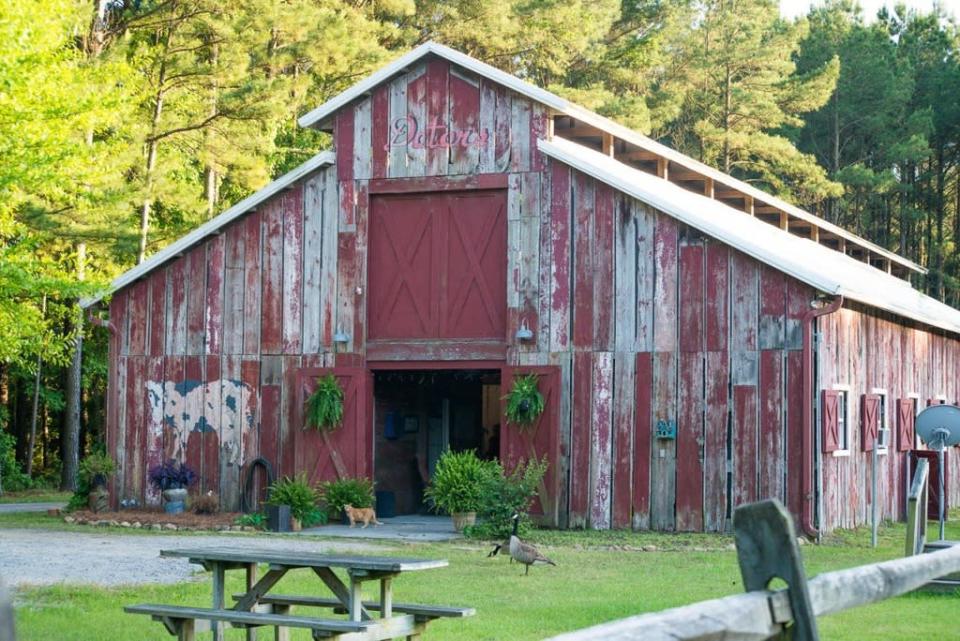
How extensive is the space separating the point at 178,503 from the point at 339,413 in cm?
308

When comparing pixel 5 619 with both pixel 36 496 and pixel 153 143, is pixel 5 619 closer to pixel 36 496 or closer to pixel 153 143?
pixel 153 143

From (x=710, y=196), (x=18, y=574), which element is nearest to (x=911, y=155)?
(x=710, y=196)

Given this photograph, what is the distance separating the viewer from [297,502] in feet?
69.2

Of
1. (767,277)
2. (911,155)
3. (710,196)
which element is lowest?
(767,277)

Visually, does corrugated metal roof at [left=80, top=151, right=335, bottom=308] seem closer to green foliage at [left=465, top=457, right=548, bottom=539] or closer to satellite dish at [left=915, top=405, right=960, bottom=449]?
green foliage at [left=465, top=457, right=548, bottom=539]

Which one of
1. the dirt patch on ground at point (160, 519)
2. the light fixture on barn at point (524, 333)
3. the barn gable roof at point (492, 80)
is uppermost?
the barn gable roof at point (492, 80)

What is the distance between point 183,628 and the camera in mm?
9266

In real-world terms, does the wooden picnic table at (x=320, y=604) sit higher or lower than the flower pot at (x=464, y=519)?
higher

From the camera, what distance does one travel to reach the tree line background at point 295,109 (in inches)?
938

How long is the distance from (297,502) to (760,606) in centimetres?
1658

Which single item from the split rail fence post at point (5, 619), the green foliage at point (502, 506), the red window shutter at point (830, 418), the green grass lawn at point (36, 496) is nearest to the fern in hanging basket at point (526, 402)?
the green foliage at point (502, 506)

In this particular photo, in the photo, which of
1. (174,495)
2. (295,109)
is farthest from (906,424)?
(295,109)

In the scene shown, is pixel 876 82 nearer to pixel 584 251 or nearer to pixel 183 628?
pixel 584 251

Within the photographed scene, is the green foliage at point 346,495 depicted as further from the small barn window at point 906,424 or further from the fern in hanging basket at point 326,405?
the small barn window at point 906,424
